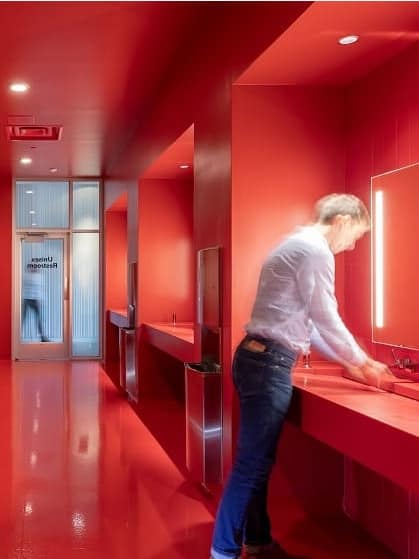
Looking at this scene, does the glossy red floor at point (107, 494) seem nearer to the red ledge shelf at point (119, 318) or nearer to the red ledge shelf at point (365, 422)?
the red ledge shelf at point (365, 422)

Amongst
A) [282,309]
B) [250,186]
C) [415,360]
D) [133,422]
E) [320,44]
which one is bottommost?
[133,422]

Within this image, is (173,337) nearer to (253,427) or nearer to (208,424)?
(208,424)

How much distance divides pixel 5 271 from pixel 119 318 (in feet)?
10.9

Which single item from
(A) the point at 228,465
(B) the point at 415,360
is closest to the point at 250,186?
(B) the point at 415,360

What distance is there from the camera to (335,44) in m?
2.93

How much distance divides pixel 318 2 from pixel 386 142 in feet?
3.08

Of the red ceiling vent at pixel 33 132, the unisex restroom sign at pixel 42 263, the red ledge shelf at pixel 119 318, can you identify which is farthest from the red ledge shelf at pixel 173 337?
the unisex restroom sign at pixel 42 263

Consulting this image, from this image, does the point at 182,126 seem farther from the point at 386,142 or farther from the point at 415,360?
the point at 415,360

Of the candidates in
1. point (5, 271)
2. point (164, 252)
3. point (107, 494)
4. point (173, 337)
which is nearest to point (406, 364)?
point (107, 494)

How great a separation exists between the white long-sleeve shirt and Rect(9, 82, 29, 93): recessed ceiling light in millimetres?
3808

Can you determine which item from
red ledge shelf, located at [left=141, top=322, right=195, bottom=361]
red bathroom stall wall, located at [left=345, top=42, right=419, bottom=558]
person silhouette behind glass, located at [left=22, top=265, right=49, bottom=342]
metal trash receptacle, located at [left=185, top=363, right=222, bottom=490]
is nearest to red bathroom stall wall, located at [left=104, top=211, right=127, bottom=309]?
person silhouette behind glass, located at [left=22, top=265, right=49, bottom=342]

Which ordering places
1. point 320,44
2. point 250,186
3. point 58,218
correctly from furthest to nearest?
point 58,218 → point 250,186 → point 320,44

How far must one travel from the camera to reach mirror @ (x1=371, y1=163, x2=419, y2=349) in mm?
2936

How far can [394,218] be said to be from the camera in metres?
A: 3.09
